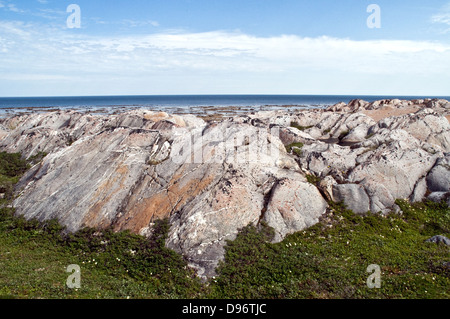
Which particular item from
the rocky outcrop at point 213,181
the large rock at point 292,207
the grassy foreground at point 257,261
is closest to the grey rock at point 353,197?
the rocky outcrop at point 213,181

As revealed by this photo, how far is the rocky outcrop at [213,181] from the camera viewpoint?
63.6 ft

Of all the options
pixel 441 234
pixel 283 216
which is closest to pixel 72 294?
pixel 283 216

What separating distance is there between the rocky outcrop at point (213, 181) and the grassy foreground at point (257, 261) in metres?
0.98

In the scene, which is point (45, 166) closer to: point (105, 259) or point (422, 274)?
point (105, 259)

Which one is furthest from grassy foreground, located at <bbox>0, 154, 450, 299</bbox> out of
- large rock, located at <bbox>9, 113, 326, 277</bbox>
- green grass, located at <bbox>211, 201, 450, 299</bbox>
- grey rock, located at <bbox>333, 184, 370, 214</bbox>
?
large rock, located at <bbox>9, 113, 326, 277</bbox>

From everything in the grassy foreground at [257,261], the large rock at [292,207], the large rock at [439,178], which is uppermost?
the large rock at [439,178]

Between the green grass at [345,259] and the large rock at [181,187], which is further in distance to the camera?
the large rock at [181,187]

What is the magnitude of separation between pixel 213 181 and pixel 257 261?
6673 mm

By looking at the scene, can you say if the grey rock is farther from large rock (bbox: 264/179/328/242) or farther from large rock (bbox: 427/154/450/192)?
large rock (bbox: 427/154/450/192)

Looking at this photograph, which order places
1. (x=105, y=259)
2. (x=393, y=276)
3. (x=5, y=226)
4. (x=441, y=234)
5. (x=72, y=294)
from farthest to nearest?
1. (x=5, y=226)
2. (x=441, y=234)
3. (x=105, y=259)
4. (x=393, y=276)
5. (x=72, y=294)

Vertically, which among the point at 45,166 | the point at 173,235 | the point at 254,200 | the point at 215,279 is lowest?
the point at 215,279

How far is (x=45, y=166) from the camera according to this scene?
26.2 m

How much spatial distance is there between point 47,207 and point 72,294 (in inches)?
411

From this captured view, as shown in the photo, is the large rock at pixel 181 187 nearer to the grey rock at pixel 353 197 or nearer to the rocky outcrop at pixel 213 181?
the rocky outcrop at pixel 213 181
